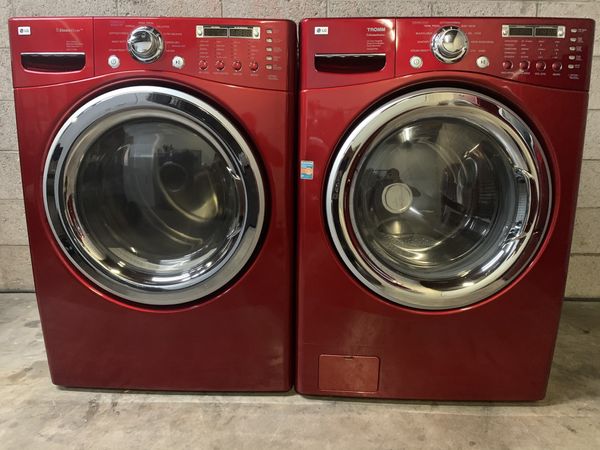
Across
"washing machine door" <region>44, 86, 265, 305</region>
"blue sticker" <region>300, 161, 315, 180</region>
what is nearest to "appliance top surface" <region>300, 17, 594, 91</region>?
"blue sticker" <region>300, 161, 315, 180</region>

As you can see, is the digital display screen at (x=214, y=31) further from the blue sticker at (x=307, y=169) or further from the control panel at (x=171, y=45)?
the blue sticker at (x=307, y=169)

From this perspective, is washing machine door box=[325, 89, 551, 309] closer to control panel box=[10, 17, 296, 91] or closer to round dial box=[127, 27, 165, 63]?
control panel box=[10, 17, 296, 91]

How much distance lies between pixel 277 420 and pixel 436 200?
30.3 inches

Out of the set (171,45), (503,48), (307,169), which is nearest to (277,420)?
(307,169)

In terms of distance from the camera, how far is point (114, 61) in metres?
1.19

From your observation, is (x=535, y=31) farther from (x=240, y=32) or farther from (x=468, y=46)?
(x=240, y=32)

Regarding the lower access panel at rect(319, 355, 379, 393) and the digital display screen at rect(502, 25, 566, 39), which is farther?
the lower access panel at rect(319, 355, 379, 393)

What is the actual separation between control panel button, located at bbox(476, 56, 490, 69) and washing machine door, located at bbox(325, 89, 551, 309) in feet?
0.24

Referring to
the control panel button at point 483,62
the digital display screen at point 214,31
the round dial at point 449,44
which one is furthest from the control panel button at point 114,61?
the control panel button at point 483,62

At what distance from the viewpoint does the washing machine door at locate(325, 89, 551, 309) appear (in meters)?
1.17

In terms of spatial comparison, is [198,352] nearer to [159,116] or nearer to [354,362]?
[354,362]

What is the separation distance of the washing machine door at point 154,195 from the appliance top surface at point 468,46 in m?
0.36

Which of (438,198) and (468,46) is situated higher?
(468,46)

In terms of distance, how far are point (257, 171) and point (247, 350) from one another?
0.53 metres
